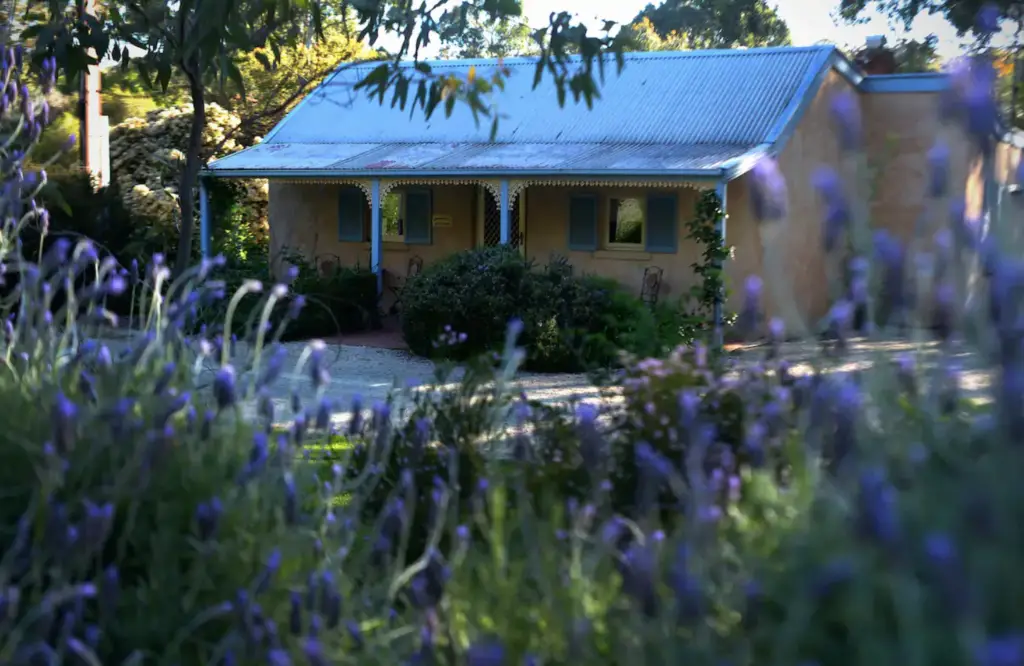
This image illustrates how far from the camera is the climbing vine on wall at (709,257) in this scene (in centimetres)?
1456

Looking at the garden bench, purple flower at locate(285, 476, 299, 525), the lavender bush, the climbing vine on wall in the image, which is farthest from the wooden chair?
purple flower at locate(285, 476, 299, 525)

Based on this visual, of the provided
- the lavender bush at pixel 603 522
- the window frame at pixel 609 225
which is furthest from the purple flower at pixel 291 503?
the window frame at pixel 609 225

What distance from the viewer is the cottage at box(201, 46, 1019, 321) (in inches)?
661

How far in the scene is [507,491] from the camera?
4.09 metres

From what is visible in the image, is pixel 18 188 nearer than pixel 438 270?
Yes

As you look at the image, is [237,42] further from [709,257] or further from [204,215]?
[204,215]

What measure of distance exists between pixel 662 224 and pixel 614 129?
1772 millimetres

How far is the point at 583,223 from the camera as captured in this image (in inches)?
712

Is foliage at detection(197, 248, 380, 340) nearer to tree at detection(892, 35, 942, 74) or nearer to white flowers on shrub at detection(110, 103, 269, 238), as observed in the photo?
white flowers on shrub at detection(110, 103, 269, 238)

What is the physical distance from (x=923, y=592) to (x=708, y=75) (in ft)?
55.6

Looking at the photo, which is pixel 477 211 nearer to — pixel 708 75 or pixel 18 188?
pixel 708 75

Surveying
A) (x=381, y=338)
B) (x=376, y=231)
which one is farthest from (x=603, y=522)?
(x=376, y=231)

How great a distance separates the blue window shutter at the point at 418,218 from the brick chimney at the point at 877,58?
796 centimetres

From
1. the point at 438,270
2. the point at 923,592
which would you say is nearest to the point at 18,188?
the point at 923,592
